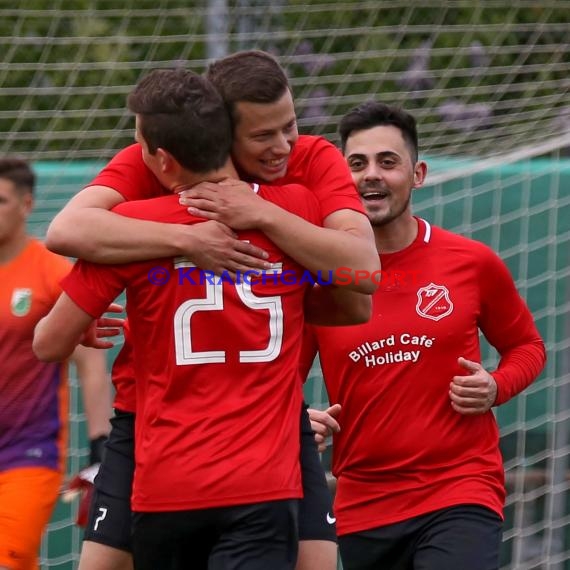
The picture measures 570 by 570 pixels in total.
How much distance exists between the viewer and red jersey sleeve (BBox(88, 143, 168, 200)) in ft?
10.3

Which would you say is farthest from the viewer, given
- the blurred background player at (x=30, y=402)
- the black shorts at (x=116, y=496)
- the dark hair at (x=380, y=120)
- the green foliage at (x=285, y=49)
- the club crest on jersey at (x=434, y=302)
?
the green foliage at (x=285, y=49)

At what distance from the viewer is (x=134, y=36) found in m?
7.81

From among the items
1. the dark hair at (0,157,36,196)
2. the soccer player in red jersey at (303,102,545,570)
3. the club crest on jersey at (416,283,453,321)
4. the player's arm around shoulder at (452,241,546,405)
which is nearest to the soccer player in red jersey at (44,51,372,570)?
the soccer player in red jersey at (303,102,545,570)

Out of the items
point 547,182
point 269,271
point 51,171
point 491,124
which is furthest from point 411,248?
point 491,124

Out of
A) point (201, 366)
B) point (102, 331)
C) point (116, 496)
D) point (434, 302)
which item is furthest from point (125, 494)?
point (434, 302)

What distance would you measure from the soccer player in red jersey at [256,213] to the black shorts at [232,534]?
293 millimetres

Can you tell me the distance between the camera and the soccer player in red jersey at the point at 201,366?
2895mm

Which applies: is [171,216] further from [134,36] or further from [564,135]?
[134,36]

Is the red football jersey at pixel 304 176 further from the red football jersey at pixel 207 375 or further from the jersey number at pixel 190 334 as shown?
the jersey number at pixel 190 334

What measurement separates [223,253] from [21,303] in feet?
7.03

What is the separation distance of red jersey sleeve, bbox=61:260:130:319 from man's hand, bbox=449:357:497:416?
1.34 meters

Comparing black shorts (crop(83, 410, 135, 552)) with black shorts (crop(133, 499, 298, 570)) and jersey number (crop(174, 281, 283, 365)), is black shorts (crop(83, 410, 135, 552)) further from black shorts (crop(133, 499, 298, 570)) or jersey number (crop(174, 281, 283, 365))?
jersey number (crop(174, 281, 283, 365))

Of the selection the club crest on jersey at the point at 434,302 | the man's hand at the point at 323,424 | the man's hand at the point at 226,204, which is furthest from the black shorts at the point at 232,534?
the club crest on jersey at the point at 434,302

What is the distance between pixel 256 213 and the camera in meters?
2.95
